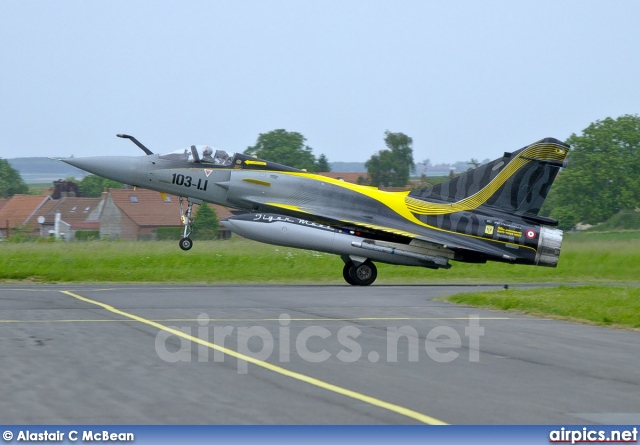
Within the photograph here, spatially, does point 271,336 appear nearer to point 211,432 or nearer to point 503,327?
point 503,327

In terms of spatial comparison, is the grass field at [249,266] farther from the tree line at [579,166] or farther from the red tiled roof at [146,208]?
the tree line at [579,166]

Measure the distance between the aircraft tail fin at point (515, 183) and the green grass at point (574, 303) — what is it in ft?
20.0

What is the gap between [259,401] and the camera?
785cm

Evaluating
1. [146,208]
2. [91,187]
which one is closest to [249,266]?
[146,208]

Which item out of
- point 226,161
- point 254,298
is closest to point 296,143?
point 226,161

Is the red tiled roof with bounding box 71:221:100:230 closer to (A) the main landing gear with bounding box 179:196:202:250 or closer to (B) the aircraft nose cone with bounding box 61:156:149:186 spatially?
(B) the aircraft nose cone with bounding box 61:156:149:186

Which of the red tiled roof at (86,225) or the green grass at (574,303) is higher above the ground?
the green grass at (574,303)

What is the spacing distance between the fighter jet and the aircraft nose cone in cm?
3

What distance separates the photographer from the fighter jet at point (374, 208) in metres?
24.6

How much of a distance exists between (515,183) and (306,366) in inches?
662

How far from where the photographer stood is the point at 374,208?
25.2m

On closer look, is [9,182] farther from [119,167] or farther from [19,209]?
[119,167]

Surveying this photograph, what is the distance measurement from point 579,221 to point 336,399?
53.5 metres

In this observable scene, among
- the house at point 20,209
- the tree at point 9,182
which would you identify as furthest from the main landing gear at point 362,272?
the tree at point 9,182
